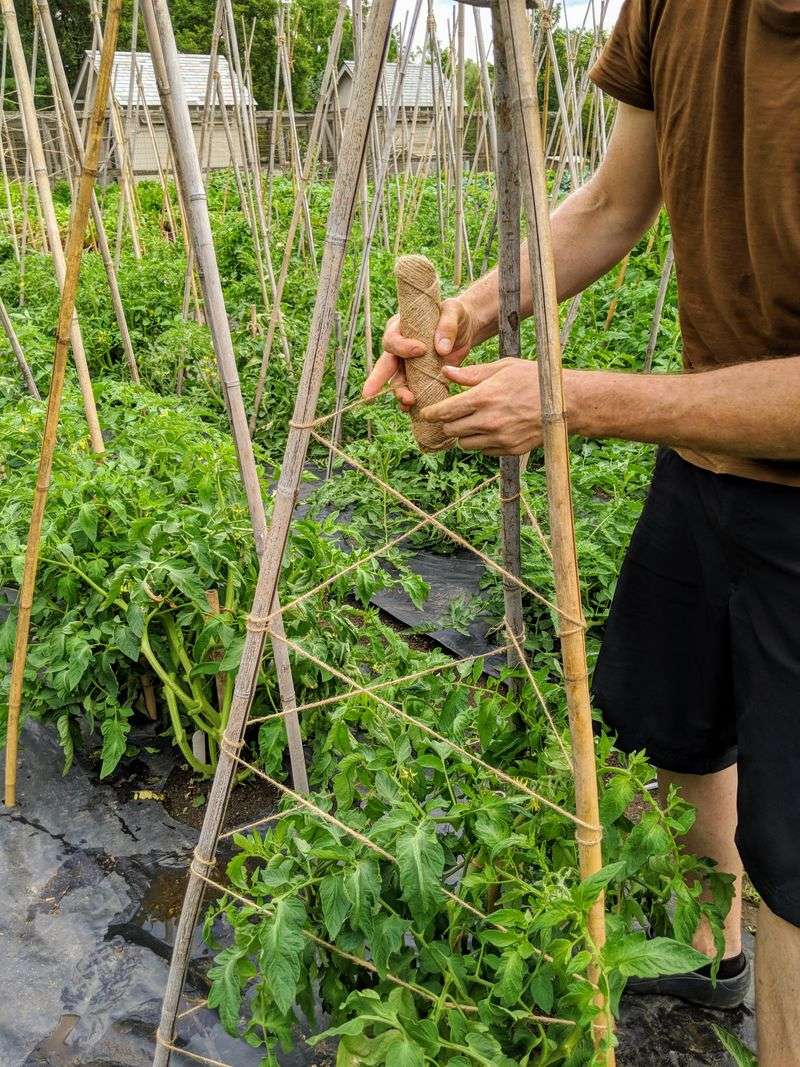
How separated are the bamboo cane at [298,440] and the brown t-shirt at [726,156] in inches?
19.1

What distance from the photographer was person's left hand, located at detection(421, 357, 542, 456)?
1.14m

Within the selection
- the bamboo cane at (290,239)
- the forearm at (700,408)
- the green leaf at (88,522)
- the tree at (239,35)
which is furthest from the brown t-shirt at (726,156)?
the tree at (239,35)

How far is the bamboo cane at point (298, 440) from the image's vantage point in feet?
3.48

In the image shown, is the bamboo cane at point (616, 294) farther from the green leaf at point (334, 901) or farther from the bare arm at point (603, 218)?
the green leaf at point (334, 901)

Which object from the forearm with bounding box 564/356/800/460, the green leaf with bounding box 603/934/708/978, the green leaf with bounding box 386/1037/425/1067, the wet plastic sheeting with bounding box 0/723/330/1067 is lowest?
the wet plastic sheeting with bounding box 0/723/330/1067

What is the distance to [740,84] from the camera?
1.18 m

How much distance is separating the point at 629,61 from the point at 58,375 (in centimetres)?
119

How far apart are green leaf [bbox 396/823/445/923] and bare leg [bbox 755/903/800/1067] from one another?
1.68 feet

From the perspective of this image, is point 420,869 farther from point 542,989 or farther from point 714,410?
point 714,410

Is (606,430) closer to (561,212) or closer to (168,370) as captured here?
(561,212)

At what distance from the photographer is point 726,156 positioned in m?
1.21

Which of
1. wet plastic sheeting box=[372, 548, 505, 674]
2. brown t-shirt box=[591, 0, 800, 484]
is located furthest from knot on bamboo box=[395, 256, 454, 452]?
wet plastic sheeting box=[372, 548, 505, 674]

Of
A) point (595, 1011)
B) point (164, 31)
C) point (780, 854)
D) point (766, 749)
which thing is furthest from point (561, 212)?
point (595, 1011)

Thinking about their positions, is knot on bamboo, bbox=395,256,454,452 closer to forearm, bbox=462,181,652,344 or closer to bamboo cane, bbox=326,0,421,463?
forearm, bbox=462,181,652,344
